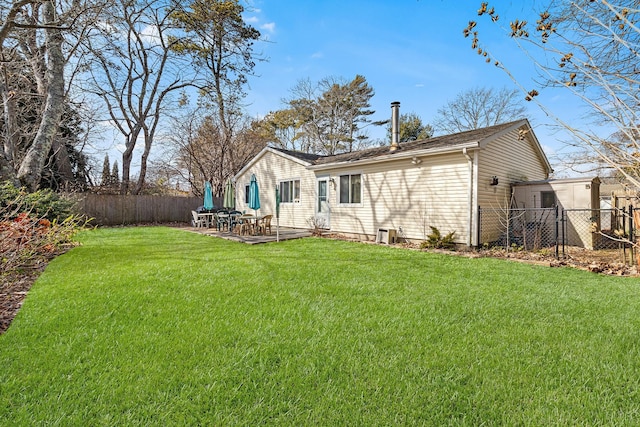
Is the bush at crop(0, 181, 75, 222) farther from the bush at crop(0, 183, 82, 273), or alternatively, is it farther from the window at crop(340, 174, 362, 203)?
the window at crop(340, 174, 362, 203)

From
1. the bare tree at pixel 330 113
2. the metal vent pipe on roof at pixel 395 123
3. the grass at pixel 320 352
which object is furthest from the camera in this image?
the bare tree at pixel 330 113

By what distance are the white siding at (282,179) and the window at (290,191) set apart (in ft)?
0.59

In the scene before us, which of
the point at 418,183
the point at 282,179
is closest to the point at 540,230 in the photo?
the point at 418,183

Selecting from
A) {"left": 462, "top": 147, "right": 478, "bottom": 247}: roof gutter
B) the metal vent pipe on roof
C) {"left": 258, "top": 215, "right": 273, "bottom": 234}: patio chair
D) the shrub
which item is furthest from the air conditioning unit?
{"left": 258, "top": 215, "right": 273, "bottom": 234}: patio chair

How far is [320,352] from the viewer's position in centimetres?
241

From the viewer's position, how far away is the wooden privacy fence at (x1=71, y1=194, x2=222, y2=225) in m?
14.9

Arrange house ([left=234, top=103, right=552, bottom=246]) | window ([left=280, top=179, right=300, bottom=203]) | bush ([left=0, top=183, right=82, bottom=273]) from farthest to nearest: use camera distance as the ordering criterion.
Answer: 1. window ([left=280, top=179, right=300, bottom=203])
2. house ([left=234, top=103, right=552, bottom=246])
3. bush ([left=0, top=183, right=82, bottom=273])

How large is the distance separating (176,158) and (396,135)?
16293mm

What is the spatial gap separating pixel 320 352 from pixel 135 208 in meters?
17.3

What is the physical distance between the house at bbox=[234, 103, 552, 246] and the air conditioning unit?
0.05 metres

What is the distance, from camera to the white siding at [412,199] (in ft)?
26.7

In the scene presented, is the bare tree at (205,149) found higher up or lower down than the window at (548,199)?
higher up

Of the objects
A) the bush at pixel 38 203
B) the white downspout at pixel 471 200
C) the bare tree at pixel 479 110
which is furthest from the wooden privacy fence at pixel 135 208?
the bare tree at pixel 479 110

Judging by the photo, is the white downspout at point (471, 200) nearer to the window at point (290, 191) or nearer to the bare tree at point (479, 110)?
the window at point (290, 191)
